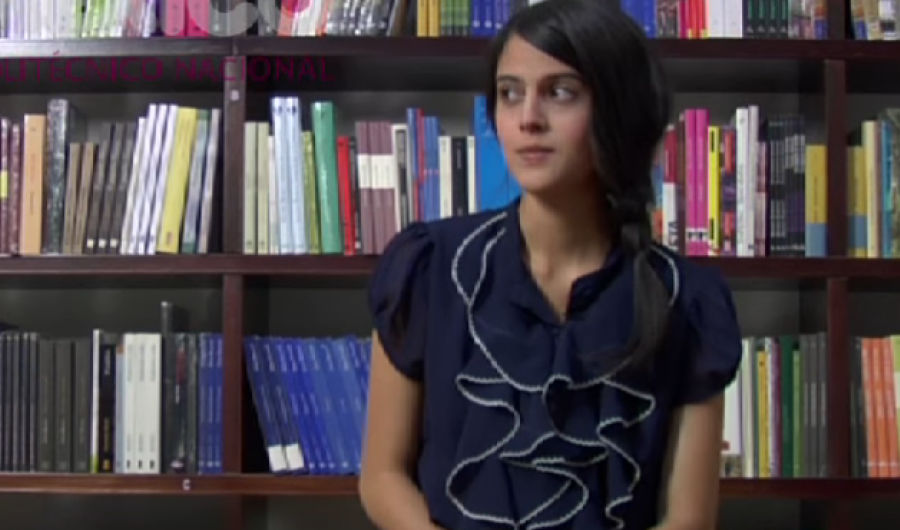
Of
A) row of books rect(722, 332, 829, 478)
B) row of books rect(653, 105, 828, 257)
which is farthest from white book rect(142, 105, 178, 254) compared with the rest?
row of books rect(722, 332, 829, 478)

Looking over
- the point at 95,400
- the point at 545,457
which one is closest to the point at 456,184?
the point at 95,400

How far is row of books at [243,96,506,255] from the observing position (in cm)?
205

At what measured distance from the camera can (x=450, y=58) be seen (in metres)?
2.08

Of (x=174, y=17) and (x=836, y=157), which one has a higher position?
(x=174, y=17)

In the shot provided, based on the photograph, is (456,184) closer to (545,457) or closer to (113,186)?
(113,186)

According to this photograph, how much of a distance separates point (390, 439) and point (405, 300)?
0.11 meters

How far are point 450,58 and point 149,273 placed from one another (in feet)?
2.03

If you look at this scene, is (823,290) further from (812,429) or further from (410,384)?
(410,384)

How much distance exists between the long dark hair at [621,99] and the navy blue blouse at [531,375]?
22mm

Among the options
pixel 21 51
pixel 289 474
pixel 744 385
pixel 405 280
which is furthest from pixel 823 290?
pixel 21 51

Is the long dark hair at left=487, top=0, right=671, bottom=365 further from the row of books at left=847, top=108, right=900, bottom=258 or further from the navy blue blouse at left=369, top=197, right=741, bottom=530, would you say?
the row of books at left=847, top=108, right=900, bottom=258

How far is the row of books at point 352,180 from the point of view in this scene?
2055 millimetres

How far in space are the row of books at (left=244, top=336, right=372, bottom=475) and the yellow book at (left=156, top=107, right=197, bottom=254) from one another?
217mm

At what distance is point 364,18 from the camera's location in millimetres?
2084
